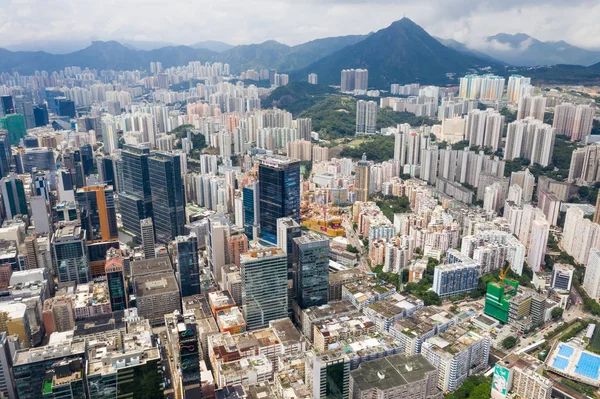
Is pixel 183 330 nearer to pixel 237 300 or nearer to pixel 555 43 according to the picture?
pixel 237 300

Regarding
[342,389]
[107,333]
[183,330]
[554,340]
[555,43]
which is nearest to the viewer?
[183,330]

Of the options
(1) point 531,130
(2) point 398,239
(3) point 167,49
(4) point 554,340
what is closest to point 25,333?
(2) point 398,239

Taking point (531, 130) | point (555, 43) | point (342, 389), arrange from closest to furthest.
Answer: point (342, 389), point (531, 130), point (555, 43)

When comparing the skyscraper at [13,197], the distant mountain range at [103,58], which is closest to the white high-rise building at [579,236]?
the skyscraper at [13,197]

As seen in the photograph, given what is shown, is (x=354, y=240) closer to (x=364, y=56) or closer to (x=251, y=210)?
(x=251, y=210)

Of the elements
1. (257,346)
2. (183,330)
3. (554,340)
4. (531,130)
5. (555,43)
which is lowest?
(554,340)

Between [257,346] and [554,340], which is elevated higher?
[257,346]

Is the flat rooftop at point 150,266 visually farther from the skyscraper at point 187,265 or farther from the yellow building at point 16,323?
the yellow building at point 16,323
